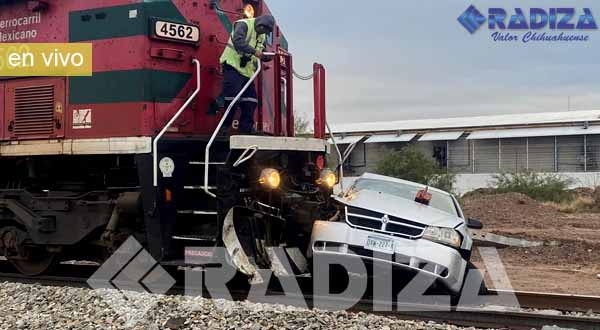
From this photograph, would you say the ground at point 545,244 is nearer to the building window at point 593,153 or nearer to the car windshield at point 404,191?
the car windshield at point 404,191

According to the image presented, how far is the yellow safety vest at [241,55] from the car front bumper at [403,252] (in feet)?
6.62

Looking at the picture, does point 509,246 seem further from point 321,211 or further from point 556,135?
point 556,135

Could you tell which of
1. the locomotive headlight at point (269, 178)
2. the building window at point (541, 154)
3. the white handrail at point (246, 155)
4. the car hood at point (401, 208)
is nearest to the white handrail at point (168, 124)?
the white handrail at point (246, 155)

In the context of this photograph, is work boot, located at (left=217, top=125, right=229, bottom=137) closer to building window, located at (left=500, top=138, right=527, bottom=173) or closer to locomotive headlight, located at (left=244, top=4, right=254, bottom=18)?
A: locomotive headlight, located at (left=244, top=4, right=254, bottom=18)

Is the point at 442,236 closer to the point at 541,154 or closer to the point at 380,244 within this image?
the point at 380,244

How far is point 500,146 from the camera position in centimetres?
3709

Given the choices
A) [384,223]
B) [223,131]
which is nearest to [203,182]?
[223,131]

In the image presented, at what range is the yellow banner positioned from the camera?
7902mm

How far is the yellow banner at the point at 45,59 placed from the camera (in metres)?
7.90

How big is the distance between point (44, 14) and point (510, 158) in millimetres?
32357

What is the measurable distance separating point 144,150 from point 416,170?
72.2 ft

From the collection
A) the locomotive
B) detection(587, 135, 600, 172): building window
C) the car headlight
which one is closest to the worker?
the locomotive

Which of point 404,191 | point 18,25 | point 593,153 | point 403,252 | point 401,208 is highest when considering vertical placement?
point 18,25

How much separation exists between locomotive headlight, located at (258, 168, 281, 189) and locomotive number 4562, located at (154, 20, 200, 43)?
1888 mm
